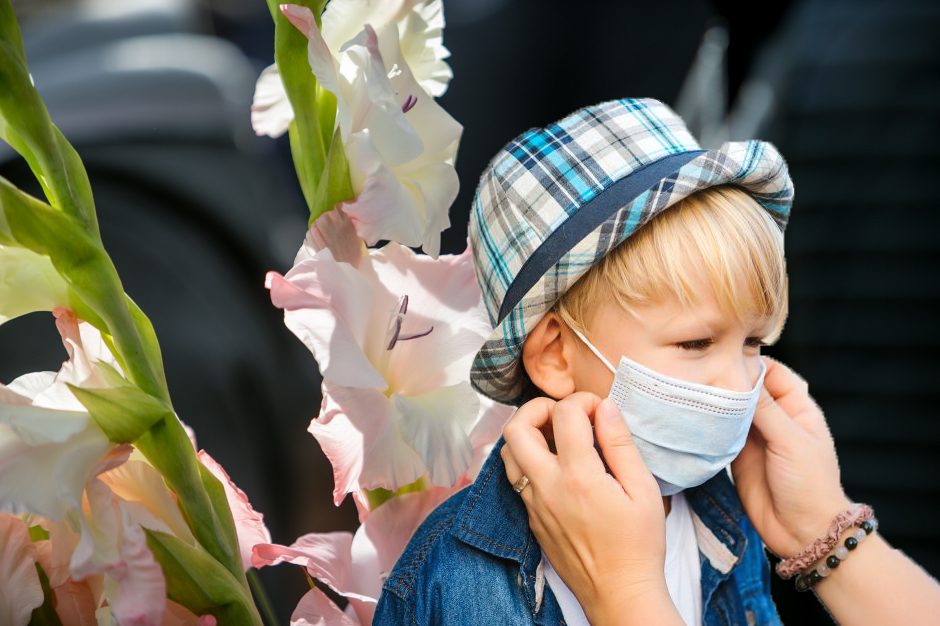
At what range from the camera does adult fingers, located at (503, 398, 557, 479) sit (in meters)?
0.71

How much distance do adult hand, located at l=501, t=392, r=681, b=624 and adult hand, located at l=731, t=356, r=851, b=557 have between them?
178mm

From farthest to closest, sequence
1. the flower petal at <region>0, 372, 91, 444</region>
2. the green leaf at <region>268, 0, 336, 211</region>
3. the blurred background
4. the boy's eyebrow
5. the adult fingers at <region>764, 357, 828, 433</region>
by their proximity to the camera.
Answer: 1. the blurred background
2. the adult fingers at <region>764, 357, 828, 433</region>
3. the boy's eyebrow
4. the green leaf at <region>268, 0, 336, 211</region>
5. the flower petal at <region>0, 372, 91, 444</region>

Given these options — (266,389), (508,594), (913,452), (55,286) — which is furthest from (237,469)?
(913,452)

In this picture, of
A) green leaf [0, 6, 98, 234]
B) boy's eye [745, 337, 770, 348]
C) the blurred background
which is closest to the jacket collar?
boy's eye [745, 337, 770, 348]

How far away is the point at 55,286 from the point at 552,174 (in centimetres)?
36

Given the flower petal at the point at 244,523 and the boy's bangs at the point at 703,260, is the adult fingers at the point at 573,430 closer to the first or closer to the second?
the boy's bangs at the point at 703,260

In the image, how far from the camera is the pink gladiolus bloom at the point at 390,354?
→ 61 centimetres

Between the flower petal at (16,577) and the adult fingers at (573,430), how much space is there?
13.7 inches

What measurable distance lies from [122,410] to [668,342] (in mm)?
393

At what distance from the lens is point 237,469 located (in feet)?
4.77

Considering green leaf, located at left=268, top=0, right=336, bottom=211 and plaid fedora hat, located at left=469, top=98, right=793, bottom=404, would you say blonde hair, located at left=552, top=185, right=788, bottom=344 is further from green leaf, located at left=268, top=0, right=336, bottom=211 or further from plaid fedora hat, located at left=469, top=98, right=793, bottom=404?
green leaf, located at left=268, top=0, right=336, bottom=211

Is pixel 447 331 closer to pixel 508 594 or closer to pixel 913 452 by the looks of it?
pixel 508 594

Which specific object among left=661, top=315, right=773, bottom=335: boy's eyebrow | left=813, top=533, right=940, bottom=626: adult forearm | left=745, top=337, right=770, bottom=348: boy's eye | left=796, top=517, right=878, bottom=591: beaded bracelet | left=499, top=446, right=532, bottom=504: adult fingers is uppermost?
left=661, top=315, right=773, bottom=335: boy's eyebrow

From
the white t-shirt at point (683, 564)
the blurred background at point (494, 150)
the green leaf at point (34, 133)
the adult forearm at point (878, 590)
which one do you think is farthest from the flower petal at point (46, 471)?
the blurred background at point (494, 150)
